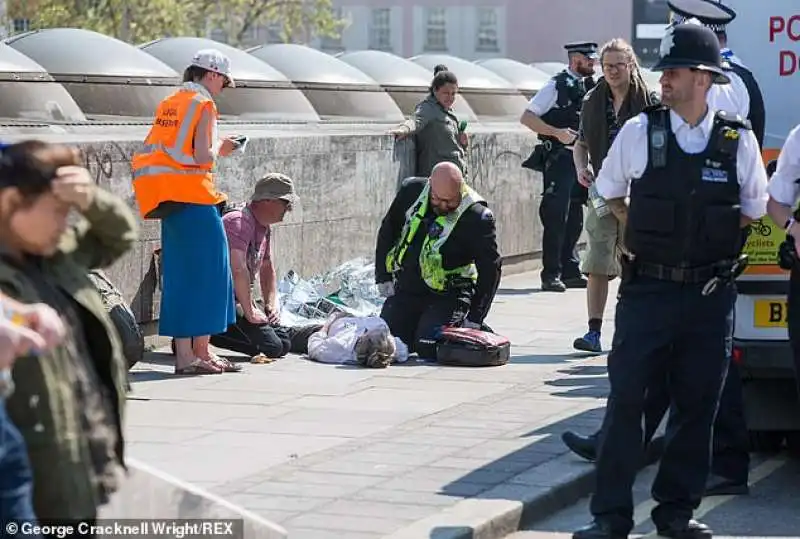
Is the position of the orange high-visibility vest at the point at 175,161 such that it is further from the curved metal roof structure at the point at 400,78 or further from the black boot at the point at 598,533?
the curved metal roof structure at the point at 400,78

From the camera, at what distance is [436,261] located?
35.5 feet

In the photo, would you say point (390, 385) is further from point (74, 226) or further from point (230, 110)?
point (230, 110)

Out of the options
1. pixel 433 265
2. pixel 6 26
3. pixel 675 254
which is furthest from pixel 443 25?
pixel 675 254

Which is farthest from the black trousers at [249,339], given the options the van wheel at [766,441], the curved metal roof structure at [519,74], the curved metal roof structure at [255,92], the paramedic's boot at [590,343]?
the curved metal roof structure at [519,74]

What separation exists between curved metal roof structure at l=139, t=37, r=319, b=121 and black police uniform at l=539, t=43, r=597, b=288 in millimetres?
2965

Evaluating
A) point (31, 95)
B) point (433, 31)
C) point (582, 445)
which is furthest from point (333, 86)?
point (433, 31)

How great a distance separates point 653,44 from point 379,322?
4827 centimetres

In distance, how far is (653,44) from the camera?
5756 cm

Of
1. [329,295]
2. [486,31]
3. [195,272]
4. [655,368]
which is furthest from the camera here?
[486,31]

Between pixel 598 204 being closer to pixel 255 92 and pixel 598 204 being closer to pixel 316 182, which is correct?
pixel 316 182

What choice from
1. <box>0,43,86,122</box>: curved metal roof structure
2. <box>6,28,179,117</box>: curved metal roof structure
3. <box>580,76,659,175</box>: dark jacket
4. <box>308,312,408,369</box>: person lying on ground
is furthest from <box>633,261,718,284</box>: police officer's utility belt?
<box>6,28,179,117</box>: curved metal roof structure

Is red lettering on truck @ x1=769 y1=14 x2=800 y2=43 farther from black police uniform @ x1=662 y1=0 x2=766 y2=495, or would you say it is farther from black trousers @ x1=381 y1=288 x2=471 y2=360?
black trousers @ x1=381 y1=288 x2=471 y2=360

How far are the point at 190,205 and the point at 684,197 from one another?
4018 mm

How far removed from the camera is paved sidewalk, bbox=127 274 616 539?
22.3 feet
